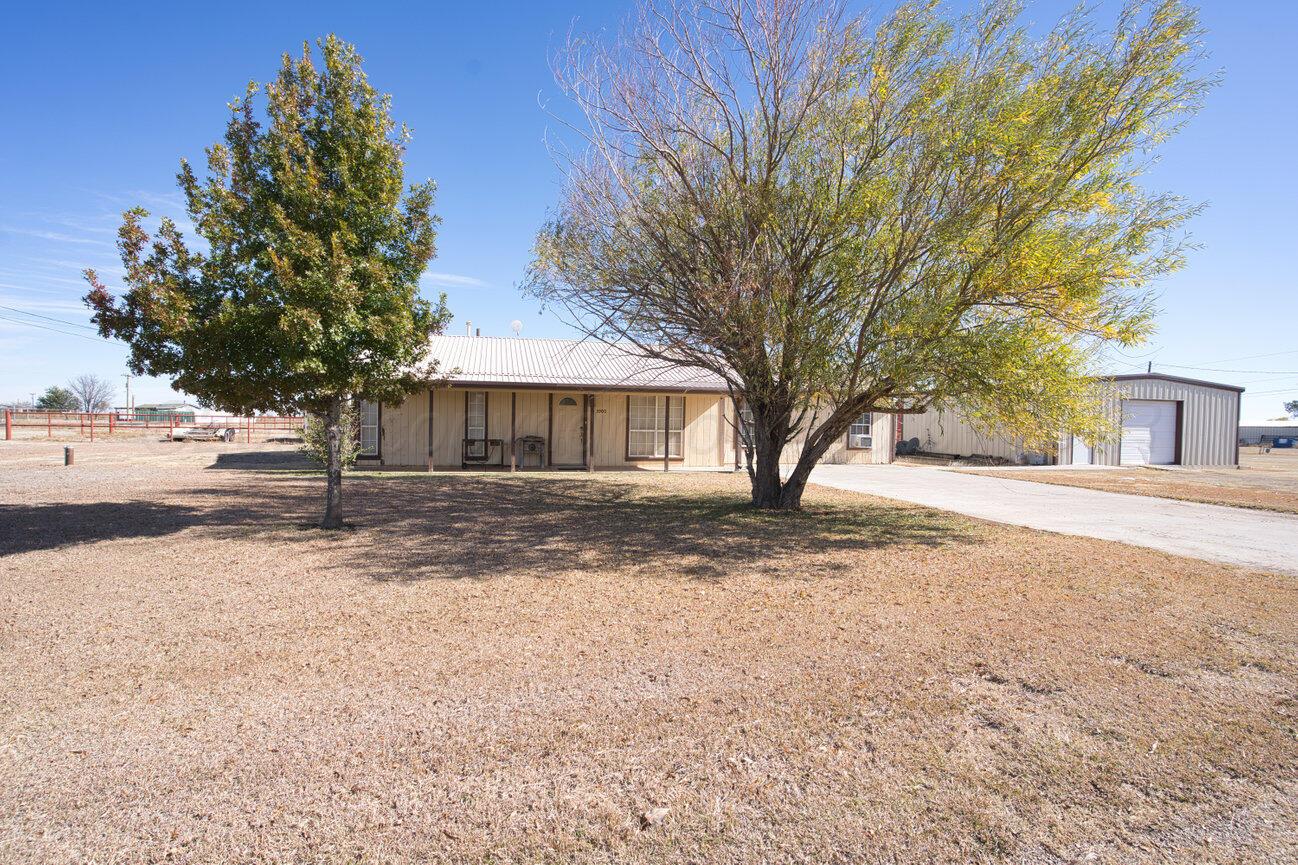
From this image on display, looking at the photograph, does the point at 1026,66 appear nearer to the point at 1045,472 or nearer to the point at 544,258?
the point at 544,258

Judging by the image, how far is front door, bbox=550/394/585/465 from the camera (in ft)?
63.0

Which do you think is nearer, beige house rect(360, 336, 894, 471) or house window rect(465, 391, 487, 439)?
beige house rect(360, 336, 894, 471)

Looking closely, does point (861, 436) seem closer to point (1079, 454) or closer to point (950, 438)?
point (950, 438)

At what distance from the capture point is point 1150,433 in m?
23.7

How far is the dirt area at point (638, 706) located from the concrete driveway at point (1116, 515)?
58.8 inches

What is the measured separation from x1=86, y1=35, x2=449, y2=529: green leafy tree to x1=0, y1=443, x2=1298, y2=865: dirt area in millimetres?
2088

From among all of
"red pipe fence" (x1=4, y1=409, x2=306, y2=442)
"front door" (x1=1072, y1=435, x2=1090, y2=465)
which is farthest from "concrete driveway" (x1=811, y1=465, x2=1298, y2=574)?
"red pipe fence" (x1=4, y1=409, x2=306, y2=442)

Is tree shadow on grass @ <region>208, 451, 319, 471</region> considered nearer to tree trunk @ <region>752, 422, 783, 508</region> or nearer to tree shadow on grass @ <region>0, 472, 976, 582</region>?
tree shadow on grass @ <region>0, 472, 976, 582</region>

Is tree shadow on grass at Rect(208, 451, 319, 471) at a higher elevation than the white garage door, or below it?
below

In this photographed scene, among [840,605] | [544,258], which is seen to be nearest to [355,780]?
[840,605]

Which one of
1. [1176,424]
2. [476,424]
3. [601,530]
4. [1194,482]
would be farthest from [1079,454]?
[601,530]

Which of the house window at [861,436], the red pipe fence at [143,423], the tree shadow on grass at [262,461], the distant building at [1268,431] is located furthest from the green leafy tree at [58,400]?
the distant building at [1268,431]

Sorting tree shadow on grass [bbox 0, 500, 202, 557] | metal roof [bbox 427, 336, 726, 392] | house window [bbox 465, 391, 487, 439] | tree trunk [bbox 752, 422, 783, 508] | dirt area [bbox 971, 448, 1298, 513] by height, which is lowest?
tree shadow on grass [bbox 0, 500, 202, 557]

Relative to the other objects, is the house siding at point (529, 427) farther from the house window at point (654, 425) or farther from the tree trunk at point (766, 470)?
the tree trunk at point (766, 470)
